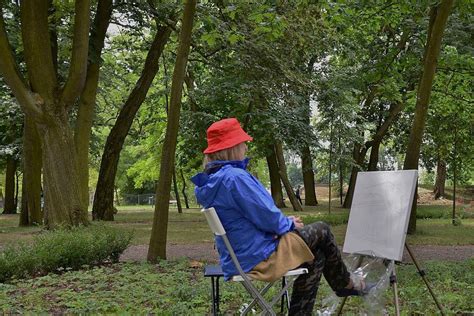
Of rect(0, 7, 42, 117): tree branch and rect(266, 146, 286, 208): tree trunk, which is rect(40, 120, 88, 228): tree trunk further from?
rect(266, 146, 286, 208): tree trunk

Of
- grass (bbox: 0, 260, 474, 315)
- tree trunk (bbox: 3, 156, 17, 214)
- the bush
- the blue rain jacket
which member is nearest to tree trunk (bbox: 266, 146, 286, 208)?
tree trunk (bbox: 3, 156, 17, 214)

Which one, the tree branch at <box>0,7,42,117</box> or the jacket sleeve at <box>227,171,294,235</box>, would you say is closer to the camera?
the jacket sleeve at <box>227,171,294,235</box>

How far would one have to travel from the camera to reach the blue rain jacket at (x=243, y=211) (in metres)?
3.77

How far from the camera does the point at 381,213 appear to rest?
4.66 meters

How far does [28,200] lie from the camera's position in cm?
1816

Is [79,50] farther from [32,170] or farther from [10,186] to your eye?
[10,186]

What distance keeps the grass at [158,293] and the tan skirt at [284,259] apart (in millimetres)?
975

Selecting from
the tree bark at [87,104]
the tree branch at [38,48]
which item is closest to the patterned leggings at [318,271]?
the tree branch at [38,48]

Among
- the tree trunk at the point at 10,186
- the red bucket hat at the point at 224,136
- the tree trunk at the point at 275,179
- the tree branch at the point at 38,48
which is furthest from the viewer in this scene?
the tree trunk at the point at 10,186

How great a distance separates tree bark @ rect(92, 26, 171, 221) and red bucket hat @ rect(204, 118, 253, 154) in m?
13.2

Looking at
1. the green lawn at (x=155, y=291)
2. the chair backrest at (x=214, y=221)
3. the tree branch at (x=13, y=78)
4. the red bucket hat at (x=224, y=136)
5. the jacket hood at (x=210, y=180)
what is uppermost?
the tree branch at (x=13, y=78)

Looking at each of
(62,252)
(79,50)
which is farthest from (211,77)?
(62,252)

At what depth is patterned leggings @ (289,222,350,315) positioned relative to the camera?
4102 millimetres

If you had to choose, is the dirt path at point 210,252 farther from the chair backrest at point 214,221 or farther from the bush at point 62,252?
the chair backrest at point 214,221
